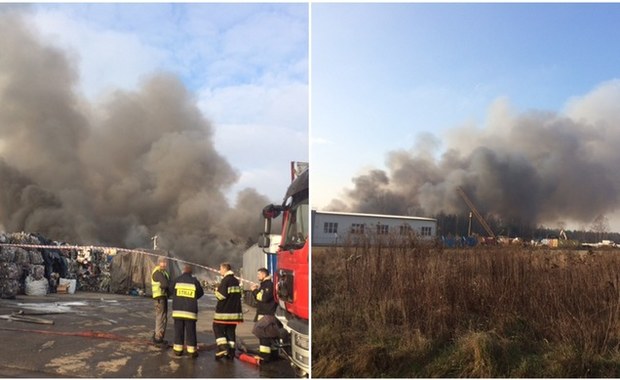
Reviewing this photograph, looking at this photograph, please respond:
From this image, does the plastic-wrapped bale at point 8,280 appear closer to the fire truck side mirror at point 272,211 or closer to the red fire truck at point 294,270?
the red fire truck at point 294,270

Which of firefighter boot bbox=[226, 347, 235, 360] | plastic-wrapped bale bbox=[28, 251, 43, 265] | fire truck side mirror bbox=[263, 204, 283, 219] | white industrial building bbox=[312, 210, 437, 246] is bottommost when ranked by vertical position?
firefighter boot bbox=[226, 347, 235, 360]

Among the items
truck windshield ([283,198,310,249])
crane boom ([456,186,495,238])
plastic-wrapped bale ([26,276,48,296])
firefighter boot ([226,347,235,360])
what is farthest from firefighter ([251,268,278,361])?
plastic-wrapped bale ([26,276,48,296])

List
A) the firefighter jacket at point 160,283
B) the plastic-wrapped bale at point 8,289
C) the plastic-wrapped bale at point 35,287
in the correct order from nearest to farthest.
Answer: the firefighter jacket at point 160,283 → the plastic-wrapped bale at point 8,289 → the plastic-wrapped bale at point 35,287

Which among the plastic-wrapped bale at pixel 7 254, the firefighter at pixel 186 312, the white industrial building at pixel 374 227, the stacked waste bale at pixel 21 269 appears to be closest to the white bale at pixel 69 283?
the stacked waste bale at pixel 21 269

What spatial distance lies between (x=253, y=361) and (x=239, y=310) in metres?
Result: 0.62

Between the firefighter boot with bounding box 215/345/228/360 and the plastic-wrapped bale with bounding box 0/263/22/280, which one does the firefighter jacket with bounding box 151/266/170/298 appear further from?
the plastic-wrapped bale with bounding box 0/263/22/280

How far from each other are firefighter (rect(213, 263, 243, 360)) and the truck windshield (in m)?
0.81

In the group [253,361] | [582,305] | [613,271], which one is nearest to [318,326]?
[253,361]

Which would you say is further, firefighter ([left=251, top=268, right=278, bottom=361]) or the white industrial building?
firefighter ([left=251, top=268, right=278, bottom=361])

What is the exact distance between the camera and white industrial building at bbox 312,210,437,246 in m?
5.11

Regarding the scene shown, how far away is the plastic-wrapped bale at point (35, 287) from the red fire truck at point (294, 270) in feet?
28.5

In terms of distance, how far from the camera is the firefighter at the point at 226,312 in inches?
231

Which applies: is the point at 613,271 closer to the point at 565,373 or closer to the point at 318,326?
Answer: the point at 565,373

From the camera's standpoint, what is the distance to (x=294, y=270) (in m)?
5.20
